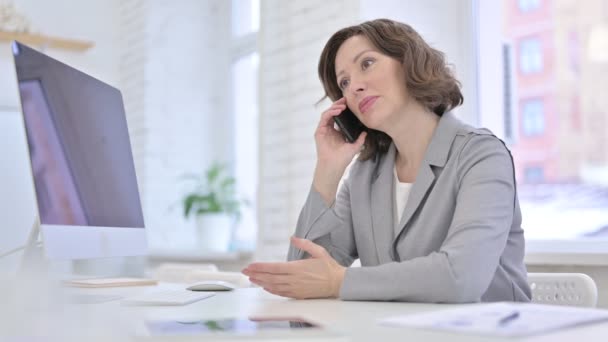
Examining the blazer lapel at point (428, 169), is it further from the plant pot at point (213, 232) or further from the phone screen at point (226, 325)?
the plant pot at point (213, 232)

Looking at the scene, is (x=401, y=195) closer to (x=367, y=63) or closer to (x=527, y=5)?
(x=367, y=63)

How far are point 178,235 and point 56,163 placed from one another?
357cm

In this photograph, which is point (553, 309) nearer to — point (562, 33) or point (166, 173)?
point (562, 33)

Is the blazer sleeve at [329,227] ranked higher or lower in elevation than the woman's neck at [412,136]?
lower

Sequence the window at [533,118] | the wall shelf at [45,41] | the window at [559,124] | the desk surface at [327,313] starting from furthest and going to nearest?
1. the wall shelf at [45,41]
2. the window at [533,118]
3. the window at [559,124]
4. the desk surface at [327,313]

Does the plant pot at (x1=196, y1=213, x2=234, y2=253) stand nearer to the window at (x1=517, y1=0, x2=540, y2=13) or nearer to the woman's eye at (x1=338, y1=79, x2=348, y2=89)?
the window at (x1=517, y1=0, x2=540, y2=13)

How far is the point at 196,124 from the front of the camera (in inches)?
195

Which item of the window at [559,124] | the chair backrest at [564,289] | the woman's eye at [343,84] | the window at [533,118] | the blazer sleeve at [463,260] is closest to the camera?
the blazer sleeve at [463,260]

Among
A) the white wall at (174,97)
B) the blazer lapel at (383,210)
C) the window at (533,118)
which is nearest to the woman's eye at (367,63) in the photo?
the blazer lapel at (383,210)

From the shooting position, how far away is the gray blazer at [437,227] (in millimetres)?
1351

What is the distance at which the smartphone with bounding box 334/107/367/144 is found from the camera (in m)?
2.06

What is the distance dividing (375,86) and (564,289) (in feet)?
2.23

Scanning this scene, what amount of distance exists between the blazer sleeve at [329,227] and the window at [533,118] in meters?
1.15

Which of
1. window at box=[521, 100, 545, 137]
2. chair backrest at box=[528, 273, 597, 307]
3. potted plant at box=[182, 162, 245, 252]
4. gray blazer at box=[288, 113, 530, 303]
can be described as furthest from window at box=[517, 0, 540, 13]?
potted plant at box=[182, 162, 245, 252]
